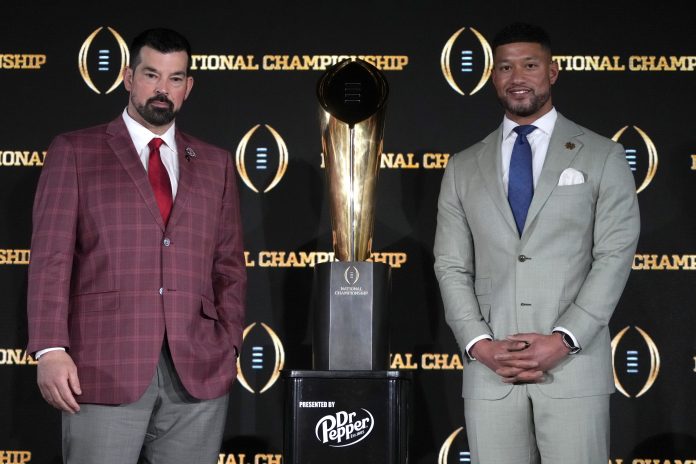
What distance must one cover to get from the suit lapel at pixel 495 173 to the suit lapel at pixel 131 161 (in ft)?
3.31

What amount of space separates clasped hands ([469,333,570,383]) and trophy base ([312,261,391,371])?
0.39 m

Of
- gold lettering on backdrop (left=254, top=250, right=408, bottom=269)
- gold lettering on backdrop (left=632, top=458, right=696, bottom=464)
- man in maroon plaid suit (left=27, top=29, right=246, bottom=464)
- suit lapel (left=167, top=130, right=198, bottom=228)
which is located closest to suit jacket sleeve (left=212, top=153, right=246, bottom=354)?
man in maroon plaid suit (left=27, top=29, right=246, bottom=464)

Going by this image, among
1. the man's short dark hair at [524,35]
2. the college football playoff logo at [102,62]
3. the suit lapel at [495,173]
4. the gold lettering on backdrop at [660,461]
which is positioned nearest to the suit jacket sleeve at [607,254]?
the suit lapel at [495,173]

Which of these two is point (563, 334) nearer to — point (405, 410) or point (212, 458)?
point (405, 410)

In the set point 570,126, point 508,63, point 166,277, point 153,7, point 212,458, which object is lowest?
point 212,458

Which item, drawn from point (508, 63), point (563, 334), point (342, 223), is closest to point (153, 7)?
point (342, 223)

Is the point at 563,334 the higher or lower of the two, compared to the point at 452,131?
lower

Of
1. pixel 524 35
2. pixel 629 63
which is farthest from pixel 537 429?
pixel 629 63

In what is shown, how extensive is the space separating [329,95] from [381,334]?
80cm

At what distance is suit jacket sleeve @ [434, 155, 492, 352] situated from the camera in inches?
109

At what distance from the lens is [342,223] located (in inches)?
121

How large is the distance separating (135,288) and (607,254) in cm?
137

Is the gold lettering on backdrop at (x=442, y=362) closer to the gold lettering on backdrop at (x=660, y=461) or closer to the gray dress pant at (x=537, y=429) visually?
the gold lettering on backdrop at (x=660, y=461)

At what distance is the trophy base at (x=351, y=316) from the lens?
2.88m
